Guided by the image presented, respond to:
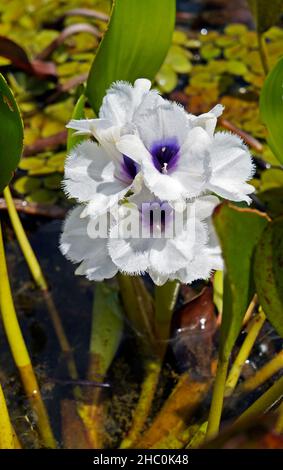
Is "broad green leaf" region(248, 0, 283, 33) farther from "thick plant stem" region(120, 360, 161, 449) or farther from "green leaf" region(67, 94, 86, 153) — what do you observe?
"thick plant stem" region(120, 360, 161, 449)

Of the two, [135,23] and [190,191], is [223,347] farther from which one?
[135,23]

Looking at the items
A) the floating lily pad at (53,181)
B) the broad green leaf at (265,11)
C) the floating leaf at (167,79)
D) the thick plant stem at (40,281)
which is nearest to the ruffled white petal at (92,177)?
the thick plant stem at (40,281)

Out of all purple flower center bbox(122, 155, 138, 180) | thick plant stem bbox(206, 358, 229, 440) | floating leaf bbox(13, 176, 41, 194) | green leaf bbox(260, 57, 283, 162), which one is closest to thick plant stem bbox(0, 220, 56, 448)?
purple flower center bbox(122, 155, 138, 180)

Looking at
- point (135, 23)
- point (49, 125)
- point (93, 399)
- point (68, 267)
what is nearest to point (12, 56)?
point (49, 125)

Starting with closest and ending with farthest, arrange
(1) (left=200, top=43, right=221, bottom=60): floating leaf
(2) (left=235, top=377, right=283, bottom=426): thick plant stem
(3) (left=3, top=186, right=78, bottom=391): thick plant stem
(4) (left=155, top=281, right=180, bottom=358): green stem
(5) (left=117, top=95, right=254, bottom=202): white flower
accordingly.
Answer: (5) (left=117, top=95, right=254, bottom=202): white flower < (2) (left=235, top=377, right=283, bottom=426): thick plant stem < (4) (left=155, top=281, right=180, bottom=358): green stem < (3) (left=3, top=186, right=78, bottom=391): thick plant stem < (1) (left=200, top=43, right=221, bottom=60): floating leaf

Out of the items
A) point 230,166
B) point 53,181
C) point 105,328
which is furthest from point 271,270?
point 53,181

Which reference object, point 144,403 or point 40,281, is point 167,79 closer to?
point 40,281
